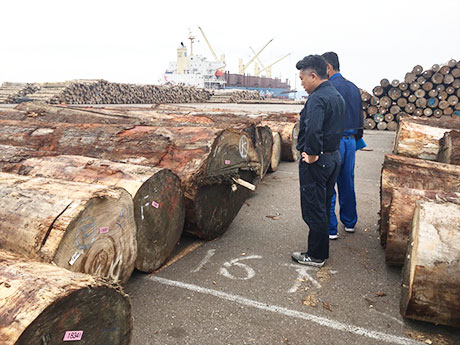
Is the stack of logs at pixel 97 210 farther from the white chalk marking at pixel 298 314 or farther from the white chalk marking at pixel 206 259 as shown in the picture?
the white chalk marking at pixel 298 314

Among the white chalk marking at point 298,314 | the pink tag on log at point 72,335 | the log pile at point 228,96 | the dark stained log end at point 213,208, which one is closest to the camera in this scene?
the pink tag on log at point 72,335

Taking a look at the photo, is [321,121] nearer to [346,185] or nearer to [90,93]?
[346,185]

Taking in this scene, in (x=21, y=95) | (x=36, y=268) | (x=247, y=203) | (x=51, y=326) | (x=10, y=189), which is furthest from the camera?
(x=21, y=95)

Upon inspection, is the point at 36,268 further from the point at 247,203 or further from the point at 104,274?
the point at 247,203

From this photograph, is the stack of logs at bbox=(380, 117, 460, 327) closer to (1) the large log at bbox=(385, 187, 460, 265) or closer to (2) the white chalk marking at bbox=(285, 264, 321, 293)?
(1) the large log at bbox=(385, 187, 460, 265)

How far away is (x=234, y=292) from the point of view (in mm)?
3455

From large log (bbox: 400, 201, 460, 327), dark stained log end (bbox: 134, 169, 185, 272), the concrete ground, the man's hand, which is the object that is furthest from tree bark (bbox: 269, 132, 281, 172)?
large log (bbox: 400, 201, 460, 327)

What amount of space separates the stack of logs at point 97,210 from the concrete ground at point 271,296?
13.4 inches

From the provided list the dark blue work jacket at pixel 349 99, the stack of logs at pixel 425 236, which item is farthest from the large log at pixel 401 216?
the dark blue work jacket at pixel 349 99

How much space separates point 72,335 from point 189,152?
8.50 ft

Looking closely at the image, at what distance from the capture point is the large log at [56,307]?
1.59m

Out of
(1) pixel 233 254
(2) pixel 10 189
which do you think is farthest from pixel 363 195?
(2) pixel 10 189

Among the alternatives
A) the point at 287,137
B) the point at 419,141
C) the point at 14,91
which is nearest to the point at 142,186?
the point at 419,141

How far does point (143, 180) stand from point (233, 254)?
58.4 inches
